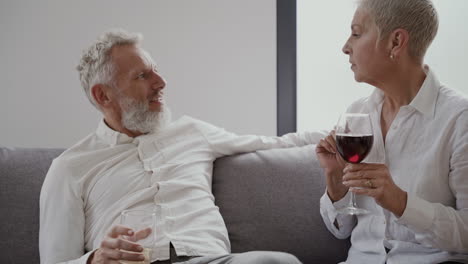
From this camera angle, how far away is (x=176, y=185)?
6.86ft

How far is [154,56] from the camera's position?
303 centimetres

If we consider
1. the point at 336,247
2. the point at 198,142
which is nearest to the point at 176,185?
the point at 198,142

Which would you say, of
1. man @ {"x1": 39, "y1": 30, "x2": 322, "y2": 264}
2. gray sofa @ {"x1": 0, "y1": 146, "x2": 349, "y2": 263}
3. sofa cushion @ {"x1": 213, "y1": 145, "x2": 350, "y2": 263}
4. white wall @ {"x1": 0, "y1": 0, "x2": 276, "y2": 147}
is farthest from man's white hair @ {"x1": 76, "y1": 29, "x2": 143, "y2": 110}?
white wall @ {"x1": 0, "y1": 0, "x2": 276, "y2": 147}

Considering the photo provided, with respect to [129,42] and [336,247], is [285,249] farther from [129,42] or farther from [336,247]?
[129,42]

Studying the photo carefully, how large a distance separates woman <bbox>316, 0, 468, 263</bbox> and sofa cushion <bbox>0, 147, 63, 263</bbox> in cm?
111

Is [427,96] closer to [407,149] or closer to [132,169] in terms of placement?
[407,149]

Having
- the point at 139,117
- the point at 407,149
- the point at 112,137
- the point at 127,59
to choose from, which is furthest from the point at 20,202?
the point at 407,149

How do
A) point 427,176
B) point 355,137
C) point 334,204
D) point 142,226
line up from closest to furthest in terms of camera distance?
point 142,226
point 355,137
point 427,176
point 334,204

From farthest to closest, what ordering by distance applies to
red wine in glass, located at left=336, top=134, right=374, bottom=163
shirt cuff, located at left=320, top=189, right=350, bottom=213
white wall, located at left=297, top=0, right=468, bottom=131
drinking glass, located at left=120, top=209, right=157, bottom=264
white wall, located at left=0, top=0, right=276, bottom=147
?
white wall, located at left=297, top=0, right=468, bottom=131 → white wall, located at left=0, top=0, right=276, bottom=147 → shirt cuff, located at left=320, top=189, right=350, bottom=213 → red wine in glass, located at left=336, top=134, right=374, bottom=163 → drinking glass, located at left=120, top=209, right=157, bottom=264

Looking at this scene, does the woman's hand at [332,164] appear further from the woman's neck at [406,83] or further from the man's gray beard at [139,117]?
the man's gray beard at [139,117]

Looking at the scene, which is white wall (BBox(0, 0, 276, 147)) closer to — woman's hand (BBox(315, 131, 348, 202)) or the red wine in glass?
woman's hand (BBox(315, 131, 348, 202))

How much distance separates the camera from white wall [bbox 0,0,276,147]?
289cm

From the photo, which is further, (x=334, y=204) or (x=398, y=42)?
(x=334, y=204)

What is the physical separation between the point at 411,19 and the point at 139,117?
1.06m
